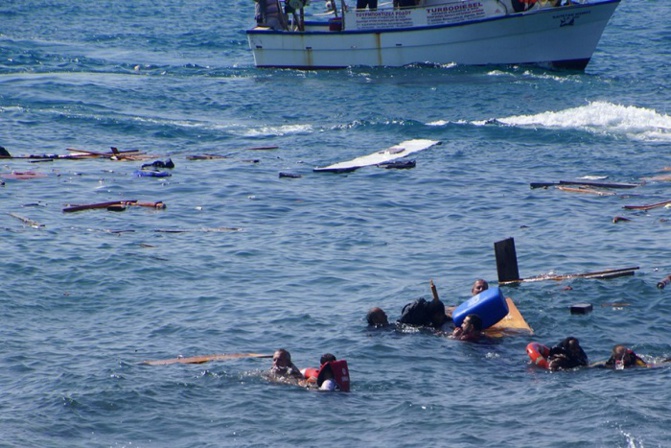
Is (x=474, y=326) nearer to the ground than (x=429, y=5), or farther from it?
nearer to the ground

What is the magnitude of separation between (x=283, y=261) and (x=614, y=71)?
2534 centimetres

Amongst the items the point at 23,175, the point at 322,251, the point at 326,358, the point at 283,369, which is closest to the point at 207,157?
the point at 23,175

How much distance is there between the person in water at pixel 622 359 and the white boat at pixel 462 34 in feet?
88.4

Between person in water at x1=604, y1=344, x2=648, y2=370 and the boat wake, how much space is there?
17226 mm

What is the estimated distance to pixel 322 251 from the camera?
22.4m

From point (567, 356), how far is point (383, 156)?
1559 centimetres

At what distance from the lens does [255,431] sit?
45.4 ft

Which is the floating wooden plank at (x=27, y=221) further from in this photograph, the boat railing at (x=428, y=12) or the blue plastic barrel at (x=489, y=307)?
the boat railing at (x=428, y=12)

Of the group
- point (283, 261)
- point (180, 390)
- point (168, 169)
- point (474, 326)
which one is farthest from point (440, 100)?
point (180, 390)

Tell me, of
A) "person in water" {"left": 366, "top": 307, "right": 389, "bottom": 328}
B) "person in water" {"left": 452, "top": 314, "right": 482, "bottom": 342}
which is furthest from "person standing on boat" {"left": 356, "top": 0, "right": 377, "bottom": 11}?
"person in water" {"left": 452, "top": 314, "right": 482, "bottom": 342}

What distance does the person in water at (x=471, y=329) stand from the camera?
55.8 ft

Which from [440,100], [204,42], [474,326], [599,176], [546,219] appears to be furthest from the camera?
[204,42]

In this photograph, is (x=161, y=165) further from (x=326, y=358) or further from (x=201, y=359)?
(x=326, y=358)

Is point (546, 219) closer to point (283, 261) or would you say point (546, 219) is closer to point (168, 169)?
point (283, 261)
